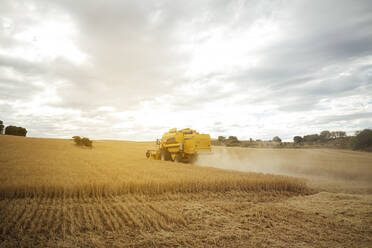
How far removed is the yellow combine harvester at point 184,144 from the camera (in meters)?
16.5

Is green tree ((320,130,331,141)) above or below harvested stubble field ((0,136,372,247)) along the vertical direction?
above

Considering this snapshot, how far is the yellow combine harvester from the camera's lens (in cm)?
1645

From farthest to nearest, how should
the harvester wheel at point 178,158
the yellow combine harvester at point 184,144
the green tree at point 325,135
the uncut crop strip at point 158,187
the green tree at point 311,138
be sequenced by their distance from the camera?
the green tree at point 311,138 → the green tree at point 325,135 → the harvester wheel at point 178,158 → the yellow combine harvester at point 184,144 → the uncut crop strip at point 158,187

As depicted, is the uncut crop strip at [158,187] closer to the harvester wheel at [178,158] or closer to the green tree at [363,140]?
the harvester wheel at [178,158]

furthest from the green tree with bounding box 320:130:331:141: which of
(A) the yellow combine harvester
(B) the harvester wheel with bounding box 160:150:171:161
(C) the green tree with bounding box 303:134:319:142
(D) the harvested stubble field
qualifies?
(B) the harvester wheel with bounding box 160:150:171:161

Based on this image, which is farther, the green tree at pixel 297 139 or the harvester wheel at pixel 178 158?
the green tree at pixel 297 139

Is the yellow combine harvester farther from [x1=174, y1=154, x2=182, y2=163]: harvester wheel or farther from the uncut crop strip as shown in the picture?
the uncut crop strip

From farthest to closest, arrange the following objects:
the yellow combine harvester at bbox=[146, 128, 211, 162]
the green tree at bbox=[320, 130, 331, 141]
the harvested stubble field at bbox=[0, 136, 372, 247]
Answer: the green tree at bbox=[320, 130, 331, 141]
the yellow combine harvester at bbox=[146, 128, 211, 162]
the harvested stubble field at bbox=[0, 136, 372, 247]

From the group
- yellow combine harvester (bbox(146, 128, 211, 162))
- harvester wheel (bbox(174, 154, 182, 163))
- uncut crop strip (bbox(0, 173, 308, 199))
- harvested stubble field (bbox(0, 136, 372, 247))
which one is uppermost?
yellow combine harvester (bbox(146, 128, 211, 162))

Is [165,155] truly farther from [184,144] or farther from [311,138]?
[311,138]

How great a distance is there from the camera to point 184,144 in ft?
56.0

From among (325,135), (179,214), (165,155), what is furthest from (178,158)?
(325,135)

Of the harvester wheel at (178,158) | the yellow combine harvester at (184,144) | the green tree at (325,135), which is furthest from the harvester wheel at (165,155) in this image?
the green tree at (325,135)

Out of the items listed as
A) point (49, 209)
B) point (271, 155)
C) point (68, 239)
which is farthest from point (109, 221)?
point (271, 155)
